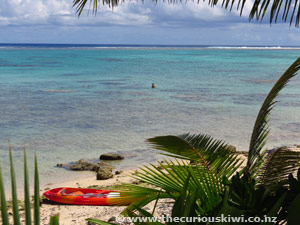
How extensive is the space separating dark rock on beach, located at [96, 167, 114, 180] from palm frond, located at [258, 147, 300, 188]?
496 cm

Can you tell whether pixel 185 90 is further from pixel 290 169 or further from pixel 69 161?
pixel 290 169

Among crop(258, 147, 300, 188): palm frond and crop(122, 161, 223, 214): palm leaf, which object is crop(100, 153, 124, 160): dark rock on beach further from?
crop(258, 147, 300, 188): palm frond

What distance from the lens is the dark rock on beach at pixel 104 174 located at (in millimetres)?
7722

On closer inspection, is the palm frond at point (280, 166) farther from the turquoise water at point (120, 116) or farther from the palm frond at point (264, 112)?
the turquoise water at point (120, 116)

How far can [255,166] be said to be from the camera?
3.30 m

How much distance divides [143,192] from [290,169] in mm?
1240

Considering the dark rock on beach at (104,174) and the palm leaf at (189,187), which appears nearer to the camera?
the palm leaf at (189,187)

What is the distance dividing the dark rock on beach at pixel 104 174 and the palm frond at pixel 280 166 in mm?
4956

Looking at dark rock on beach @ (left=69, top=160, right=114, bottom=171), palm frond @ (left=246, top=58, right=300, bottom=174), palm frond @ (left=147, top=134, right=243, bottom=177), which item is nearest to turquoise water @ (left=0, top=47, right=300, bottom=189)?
dark rock on beach @ (left=69, top=160, right=114, bottom=171)

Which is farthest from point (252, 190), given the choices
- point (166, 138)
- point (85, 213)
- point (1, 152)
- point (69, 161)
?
point (1, 152)

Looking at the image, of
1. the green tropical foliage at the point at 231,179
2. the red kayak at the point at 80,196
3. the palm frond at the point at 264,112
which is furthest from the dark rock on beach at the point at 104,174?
the palm frond at the point at 264,112

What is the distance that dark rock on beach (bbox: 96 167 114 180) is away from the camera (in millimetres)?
7722

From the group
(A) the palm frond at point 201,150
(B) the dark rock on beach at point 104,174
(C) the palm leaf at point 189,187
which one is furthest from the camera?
(B) the dark rock on beach at point 104,174

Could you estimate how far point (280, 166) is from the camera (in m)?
3.10
